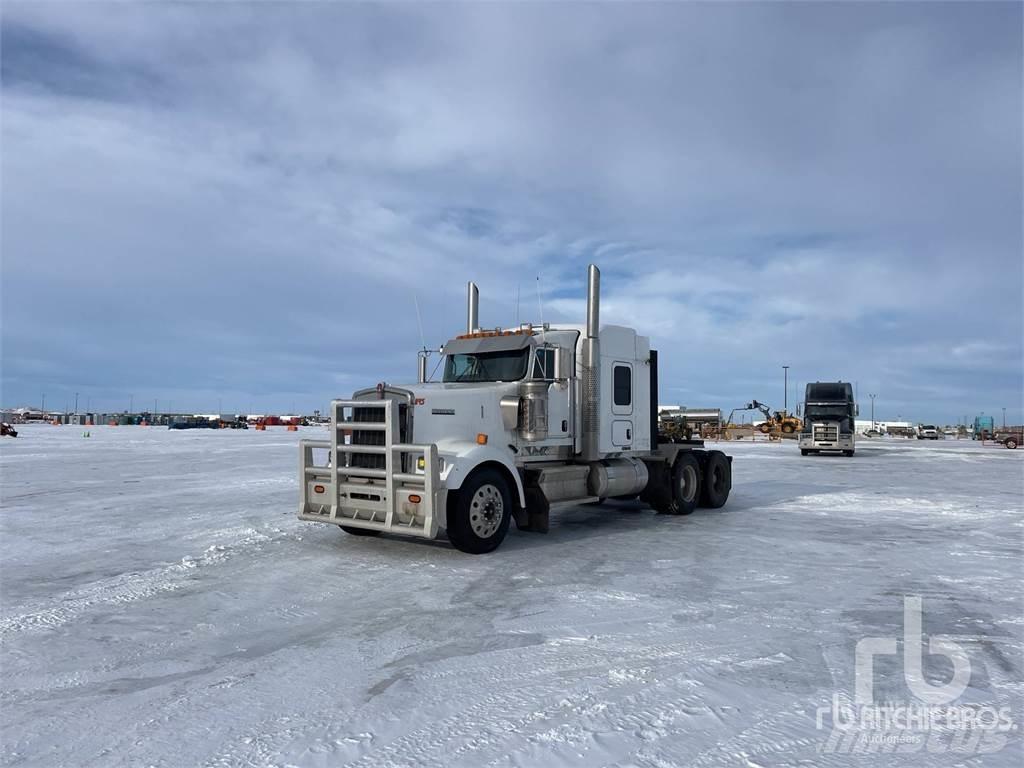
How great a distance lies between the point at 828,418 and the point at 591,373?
86.4ft

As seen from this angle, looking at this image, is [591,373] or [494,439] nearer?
[494,439]

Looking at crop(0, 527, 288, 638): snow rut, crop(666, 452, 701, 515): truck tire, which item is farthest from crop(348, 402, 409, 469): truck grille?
crop(666, 452, 701, 515): truck tire

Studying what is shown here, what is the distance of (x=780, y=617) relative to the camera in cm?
595

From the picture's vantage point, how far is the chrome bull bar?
26.5ft

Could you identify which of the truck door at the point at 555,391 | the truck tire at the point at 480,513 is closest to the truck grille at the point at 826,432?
the truck door at the point at 555,391

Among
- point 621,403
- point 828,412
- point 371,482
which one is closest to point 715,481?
point 621,403

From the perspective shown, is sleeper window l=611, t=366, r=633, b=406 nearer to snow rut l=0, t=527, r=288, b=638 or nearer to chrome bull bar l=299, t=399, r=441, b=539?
chrome bull bar l=299, t=399, r=441, b=539

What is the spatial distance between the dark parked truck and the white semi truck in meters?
23.1

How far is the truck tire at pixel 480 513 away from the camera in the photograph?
8.38m

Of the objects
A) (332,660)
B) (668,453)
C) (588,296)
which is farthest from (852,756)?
(668,453)

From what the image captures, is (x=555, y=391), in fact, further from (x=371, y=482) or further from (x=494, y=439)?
(x=371, y=482)

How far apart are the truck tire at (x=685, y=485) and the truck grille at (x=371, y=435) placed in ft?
18.3

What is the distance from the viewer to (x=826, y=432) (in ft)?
107

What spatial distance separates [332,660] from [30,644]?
7.40ft
